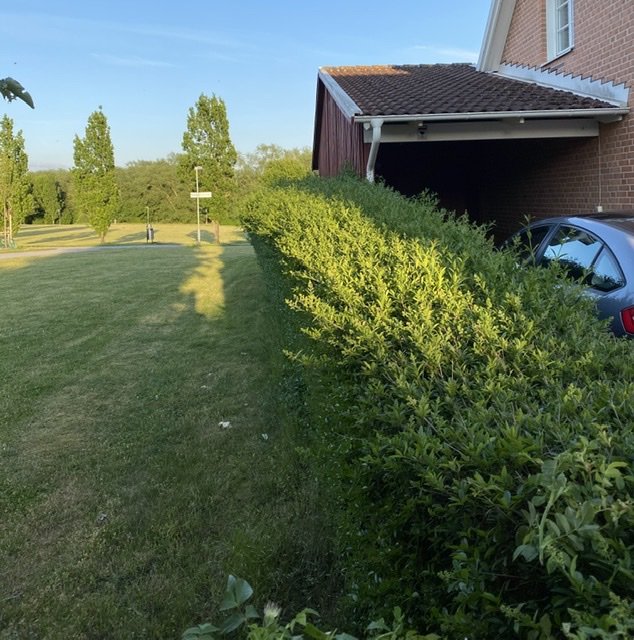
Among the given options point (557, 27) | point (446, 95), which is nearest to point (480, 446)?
point (446, 95)

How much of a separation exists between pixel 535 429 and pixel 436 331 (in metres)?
0.81

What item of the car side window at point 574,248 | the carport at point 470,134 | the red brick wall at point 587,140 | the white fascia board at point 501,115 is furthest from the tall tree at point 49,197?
the car side window at point 574,248

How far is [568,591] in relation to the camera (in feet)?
3.32

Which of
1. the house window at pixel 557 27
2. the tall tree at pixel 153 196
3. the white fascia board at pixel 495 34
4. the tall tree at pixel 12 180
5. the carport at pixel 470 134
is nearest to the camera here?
the carport at pixel 470 134

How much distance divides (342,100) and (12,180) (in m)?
27.8

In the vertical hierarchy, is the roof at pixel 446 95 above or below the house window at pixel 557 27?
below

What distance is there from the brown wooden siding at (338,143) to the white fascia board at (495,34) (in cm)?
339

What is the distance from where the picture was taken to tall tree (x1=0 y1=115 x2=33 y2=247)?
31.0 m

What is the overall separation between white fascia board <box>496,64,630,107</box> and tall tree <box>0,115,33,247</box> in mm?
27672

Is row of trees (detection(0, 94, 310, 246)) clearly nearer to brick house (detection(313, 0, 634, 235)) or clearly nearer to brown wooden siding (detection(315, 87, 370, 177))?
brown wooden siding (detection(315, 87, 370, 177))

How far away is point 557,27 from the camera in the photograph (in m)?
10.3

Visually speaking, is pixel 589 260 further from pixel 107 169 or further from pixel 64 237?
pixel 64 237

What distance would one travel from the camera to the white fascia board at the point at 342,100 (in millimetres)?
8466

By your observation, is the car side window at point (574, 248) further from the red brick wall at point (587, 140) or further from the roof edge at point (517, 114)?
the red brick wall at point (587, 140)
